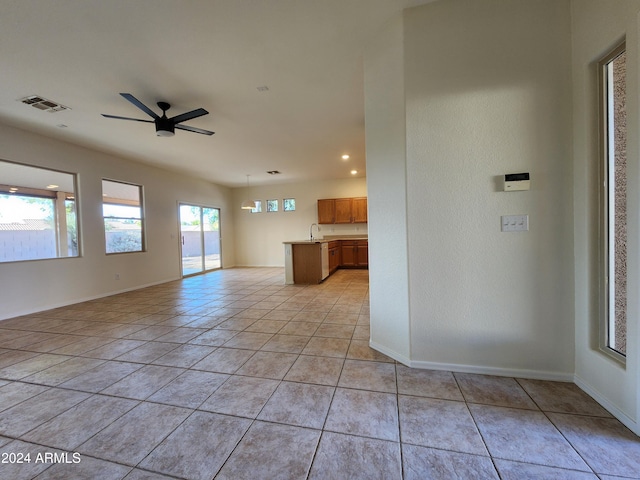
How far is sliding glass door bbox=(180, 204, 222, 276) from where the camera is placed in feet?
24.1

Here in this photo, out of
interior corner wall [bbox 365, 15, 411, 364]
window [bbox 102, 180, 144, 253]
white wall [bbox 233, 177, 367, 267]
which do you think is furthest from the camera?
white wall [bbox 233, 177, 367, 267]

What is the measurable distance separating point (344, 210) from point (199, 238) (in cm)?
437

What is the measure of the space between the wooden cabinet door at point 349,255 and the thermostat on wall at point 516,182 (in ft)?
A: 19.6

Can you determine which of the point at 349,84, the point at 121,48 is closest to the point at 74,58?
the point at 121,48

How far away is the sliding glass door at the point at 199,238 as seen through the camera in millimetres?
7352

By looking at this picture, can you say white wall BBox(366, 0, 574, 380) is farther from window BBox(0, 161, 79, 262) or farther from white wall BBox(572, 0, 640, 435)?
window BBox(0, 161, 79, 262)

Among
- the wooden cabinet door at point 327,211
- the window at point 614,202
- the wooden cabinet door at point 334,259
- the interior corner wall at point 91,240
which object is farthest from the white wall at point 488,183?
the wooden cabinet door at point 327,211

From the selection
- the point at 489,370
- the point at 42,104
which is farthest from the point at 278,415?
the point at 42,104

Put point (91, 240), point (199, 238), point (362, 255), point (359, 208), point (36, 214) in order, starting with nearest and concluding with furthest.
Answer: point (36, 214), point (91, 240), point (362, 255), point (199, 238), point (359, 208)

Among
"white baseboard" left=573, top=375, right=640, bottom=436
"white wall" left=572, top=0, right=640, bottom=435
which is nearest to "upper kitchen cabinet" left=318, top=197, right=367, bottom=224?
"white wall" left=572, top=0, right=640, bottom=435

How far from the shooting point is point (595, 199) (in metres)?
1.71

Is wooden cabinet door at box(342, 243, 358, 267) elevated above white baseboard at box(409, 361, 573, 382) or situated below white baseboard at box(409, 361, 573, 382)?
above

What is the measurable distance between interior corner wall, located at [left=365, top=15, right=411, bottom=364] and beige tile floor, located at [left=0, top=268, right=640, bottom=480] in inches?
12.9

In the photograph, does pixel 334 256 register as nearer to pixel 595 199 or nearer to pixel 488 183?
pixel 488 183
